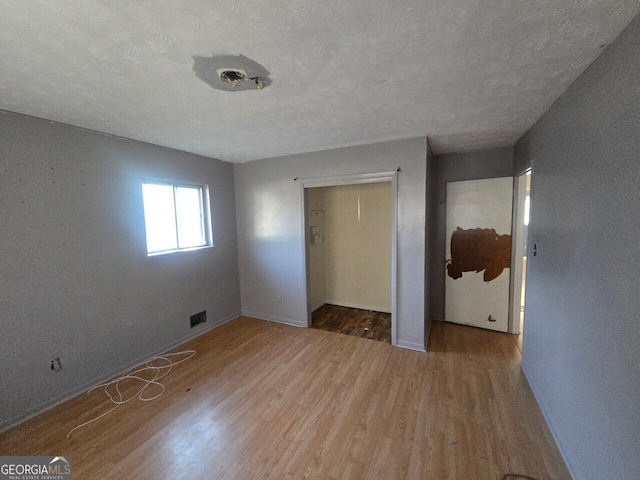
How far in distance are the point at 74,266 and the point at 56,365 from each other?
0.85 m

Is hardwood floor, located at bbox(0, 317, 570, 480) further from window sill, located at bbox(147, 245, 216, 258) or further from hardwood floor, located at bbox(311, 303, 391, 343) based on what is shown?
window sill, located at bbox(147, 245, 216, 258)

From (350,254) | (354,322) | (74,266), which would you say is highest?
(74,266)

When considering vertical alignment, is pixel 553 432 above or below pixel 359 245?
below

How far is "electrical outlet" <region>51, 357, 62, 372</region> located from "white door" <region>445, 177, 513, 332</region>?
Answer: 436cm

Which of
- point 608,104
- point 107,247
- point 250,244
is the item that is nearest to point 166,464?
point 107,247

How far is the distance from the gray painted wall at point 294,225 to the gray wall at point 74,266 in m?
1.02

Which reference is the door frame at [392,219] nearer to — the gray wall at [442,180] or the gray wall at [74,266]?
the gray wall at [442,180]

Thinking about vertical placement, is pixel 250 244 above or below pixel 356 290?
above

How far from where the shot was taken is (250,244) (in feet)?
13.0

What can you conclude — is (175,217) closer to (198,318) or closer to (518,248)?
(198,318)

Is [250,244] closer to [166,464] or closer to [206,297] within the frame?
[206,297]

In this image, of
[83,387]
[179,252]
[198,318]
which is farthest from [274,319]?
[83,387]

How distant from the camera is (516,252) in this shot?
3.21m

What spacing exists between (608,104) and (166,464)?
3201 mm
